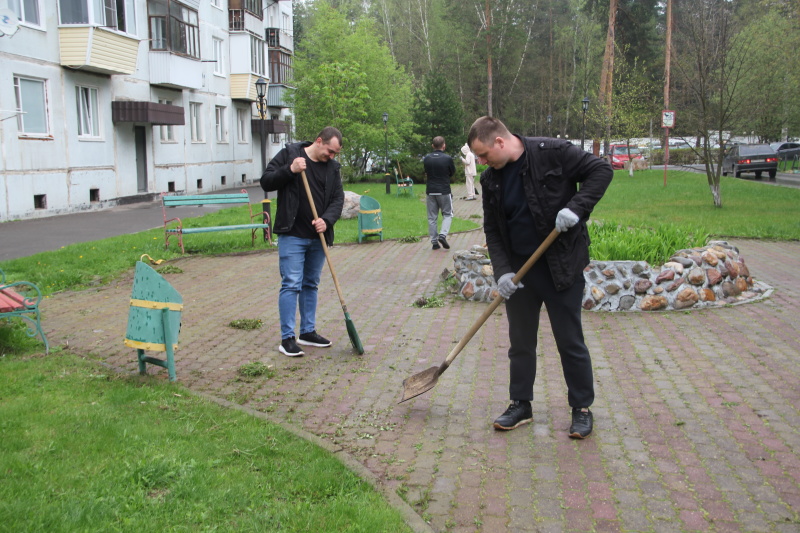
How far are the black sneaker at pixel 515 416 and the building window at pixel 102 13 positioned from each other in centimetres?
2030

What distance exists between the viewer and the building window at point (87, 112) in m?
22.1

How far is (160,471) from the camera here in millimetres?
3814

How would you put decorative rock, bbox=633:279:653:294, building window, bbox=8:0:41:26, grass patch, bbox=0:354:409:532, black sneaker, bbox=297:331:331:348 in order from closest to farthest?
grass patch, bbox=0:354:409:532 → black sneaker, bbox=297:331:331:348 → decorative rock, bbox=633:279:653:294 → building window, bbox=8:0:41:26

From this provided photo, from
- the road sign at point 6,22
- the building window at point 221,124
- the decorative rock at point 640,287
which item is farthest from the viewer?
the building window at point 221,124

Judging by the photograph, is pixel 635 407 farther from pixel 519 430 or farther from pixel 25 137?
pixel 25 137

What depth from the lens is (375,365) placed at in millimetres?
6234

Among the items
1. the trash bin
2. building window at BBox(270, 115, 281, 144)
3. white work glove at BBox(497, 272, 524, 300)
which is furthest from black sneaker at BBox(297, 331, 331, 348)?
building window at BBox(270, 115, 281, 144)

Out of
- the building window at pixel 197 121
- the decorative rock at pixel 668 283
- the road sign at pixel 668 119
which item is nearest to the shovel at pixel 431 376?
the decorative rock at pixel 668 283

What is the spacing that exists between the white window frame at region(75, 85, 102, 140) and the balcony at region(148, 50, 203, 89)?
369 cm

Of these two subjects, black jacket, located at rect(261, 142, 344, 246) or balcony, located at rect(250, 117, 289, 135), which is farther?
balcony, located at rect(250, 117, 289, 135)

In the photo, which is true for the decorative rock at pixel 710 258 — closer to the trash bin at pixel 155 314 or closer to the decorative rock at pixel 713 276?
the decorative rock at pixel 713 276

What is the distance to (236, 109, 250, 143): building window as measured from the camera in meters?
36.7

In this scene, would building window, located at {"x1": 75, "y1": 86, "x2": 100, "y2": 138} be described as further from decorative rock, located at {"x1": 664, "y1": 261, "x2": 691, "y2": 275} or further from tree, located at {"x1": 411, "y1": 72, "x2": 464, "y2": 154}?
decorative rock, located at {"x1": 664, "y1": 261, "x2": 691, "y2": 275}

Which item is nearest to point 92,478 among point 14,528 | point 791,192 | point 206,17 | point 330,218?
point 14,528
